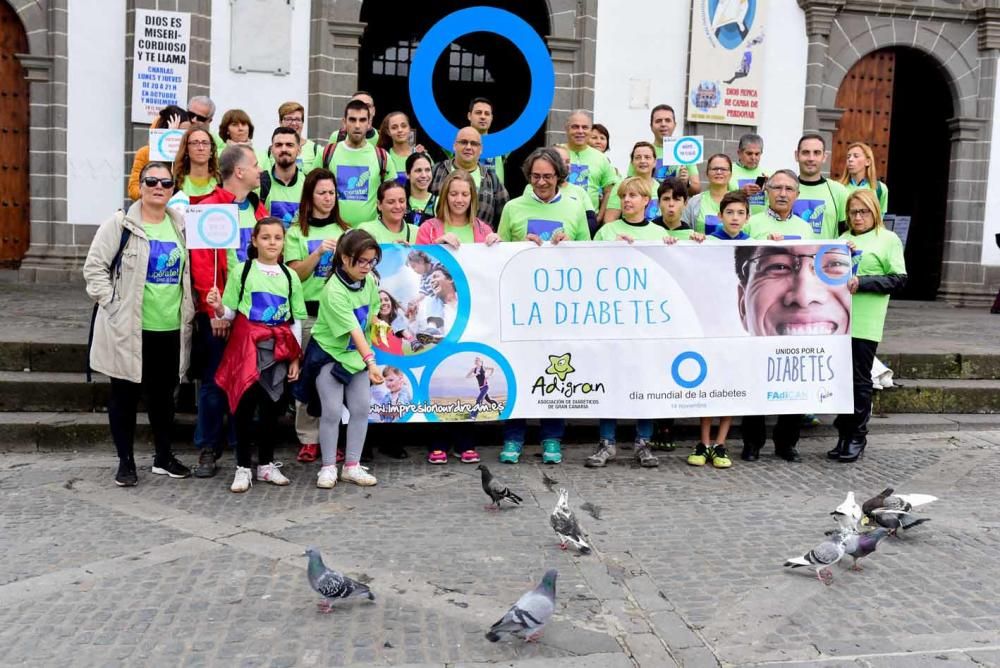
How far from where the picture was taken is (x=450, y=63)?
15953 mm

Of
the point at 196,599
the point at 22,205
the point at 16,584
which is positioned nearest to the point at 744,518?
the point at 196,599

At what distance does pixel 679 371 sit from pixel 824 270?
1.23 m

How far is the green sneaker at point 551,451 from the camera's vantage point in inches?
269

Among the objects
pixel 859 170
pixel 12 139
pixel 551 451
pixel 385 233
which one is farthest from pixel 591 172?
pixel 12 139

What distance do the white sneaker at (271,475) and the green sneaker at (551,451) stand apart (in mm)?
1758

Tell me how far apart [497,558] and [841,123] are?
12.3 meters

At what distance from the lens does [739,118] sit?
46.0 ft

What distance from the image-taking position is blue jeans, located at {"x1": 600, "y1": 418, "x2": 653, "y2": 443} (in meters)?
6.95

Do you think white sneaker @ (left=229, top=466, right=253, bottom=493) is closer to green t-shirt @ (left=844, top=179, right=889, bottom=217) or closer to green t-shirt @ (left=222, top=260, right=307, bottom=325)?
green t-shirt @ (left=222, top=260, right=307, bottom=325)

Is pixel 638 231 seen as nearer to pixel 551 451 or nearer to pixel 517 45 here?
pixel 551 451

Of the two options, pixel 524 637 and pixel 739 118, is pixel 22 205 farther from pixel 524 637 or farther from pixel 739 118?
pixel 524 637

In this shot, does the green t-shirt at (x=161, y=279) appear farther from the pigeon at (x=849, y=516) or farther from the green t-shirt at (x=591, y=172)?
the pigeon at (x=849, y=516)

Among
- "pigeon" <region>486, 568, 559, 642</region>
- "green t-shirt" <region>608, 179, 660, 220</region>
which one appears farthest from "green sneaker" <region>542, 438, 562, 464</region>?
"pigeon" <region>486, 568, 559, 642</region>

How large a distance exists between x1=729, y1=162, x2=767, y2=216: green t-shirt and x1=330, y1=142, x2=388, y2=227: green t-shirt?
2.90 m
